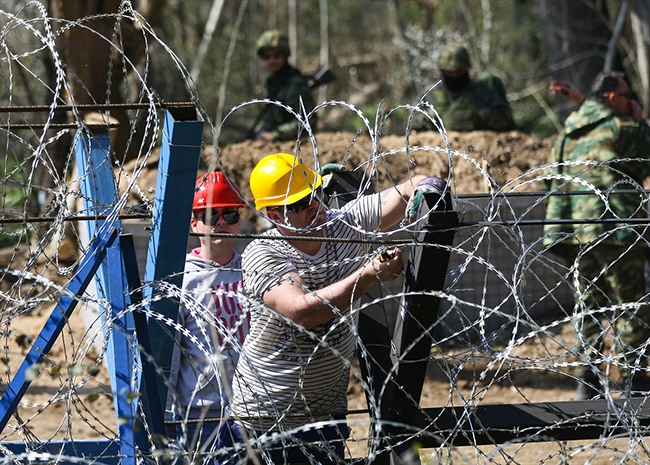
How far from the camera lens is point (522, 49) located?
16.6 meters

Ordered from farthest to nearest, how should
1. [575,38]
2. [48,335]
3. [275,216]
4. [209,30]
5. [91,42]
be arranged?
[575,38] < [209,30] < [91,42] < [275,216] < [48,335]

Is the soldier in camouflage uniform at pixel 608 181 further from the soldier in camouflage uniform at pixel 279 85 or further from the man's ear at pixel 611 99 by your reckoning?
the soldier in camouflage uniform at pixel 279 85

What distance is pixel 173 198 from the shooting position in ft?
6.83

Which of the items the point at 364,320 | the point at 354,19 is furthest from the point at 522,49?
the point at 364,320

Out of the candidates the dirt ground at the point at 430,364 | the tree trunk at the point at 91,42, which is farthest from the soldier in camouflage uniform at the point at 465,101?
the tree trunk at the point at 91,42

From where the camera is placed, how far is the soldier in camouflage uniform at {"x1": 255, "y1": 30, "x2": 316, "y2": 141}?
7.15 metres

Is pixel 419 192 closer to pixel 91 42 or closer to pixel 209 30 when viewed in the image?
pixel 91 42

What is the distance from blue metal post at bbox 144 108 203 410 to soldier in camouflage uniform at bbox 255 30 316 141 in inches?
193

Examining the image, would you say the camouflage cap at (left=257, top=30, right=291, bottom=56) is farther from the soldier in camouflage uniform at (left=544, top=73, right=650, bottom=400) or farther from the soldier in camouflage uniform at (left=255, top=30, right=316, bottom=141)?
the soldier in camouflage uniform at (left=544, top=73, right=650, bottom=400)

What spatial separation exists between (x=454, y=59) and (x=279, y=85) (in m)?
2.01

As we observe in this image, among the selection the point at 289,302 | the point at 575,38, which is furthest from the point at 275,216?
the point at 575,38

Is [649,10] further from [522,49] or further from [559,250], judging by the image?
[522,49]

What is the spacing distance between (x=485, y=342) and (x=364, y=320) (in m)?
0.85

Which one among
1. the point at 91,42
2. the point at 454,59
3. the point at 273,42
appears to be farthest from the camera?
the point at 273,42
